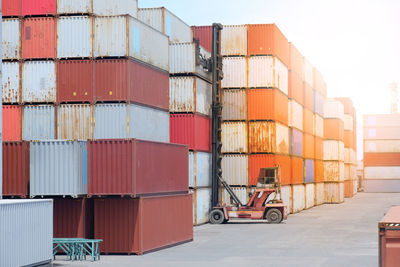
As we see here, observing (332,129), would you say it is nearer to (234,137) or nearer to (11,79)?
(234,137)

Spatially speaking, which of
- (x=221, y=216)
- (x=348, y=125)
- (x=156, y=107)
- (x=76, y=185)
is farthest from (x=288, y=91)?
(x=348, y=125)

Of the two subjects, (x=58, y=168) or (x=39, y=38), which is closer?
(x=58, y=168)

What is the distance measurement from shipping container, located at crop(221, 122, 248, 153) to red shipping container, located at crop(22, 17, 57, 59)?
1893cm

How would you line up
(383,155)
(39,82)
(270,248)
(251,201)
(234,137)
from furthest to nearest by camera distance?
(383,155) < (234,137) < (251,201) < (39,82) < (270,248)

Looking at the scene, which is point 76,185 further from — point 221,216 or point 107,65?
point 221,216

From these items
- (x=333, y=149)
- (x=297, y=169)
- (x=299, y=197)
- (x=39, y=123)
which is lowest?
(x=299, y=197)

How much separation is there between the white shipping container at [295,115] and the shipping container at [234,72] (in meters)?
10.1

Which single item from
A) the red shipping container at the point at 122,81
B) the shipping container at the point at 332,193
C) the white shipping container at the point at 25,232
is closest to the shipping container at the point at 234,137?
the red shipping container at the point at 122,81

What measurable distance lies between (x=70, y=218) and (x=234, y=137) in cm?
2332

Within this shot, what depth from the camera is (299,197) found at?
6128 centimetres

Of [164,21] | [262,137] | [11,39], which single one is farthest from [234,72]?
[11,39]

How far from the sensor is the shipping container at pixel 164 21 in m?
44.4

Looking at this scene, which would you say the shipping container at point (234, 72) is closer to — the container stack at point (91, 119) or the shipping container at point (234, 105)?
the shipping container at point (234, 105)

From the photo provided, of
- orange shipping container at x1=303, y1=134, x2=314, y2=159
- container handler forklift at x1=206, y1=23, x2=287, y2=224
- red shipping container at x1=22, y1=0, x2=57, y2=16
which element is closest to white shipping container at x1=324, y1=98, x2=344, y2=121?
orange shipping container at x1=303, y1=134, x2=314, y2=159
